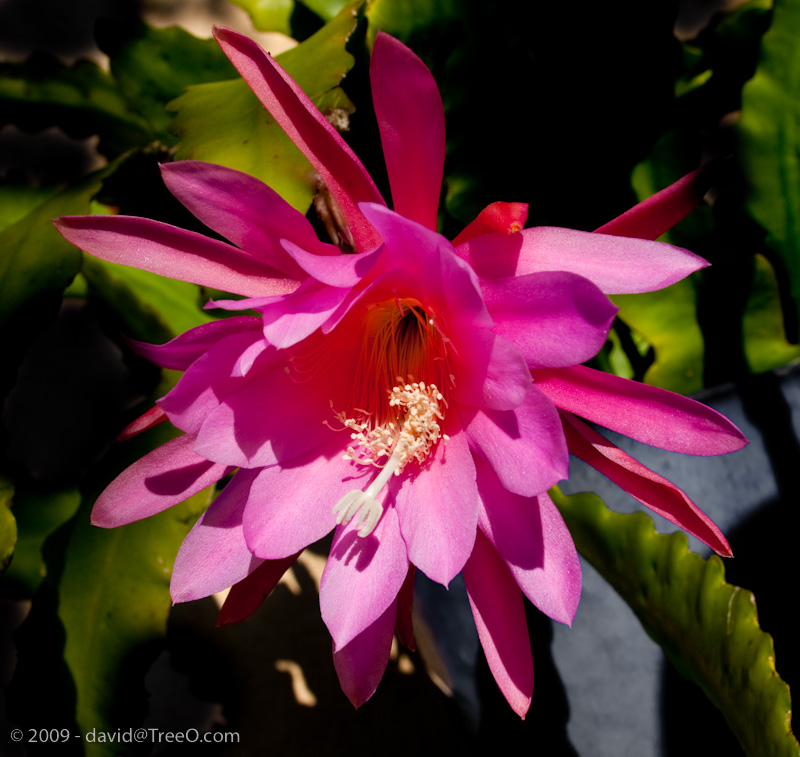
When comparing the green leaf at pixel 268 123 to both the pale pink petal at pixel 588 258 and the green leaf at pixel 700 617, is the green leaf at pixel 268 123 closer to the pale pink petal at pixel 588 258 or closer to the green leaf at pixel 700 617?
the pale pink petal at pixel 588 258

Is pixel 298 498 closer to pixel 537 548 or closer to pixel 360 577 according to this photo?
pixel 360 577

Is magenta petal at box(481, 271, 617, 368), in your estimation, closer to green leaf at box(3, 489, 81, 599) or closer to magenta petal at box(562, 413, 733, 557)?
magenta petal at box(562, 413, 733, 557)

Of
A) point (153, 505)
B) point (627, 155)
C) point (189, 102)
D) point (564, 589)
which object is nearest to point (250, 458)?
point (153, 505)

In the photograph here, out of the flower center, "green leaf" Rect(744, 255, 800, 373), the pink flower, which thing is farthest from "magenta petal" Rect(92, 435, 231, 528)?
"green leaf" Rect(744, 255, 800, 373)

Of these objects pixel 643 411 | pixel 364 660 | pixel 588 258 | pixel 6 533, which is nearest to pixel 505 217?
pixel 588 258

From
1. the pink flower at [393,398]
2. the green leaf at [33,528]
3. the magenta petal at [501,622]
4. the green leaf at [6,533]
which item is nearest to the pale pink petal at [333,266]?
the pink flower at [393,398]
